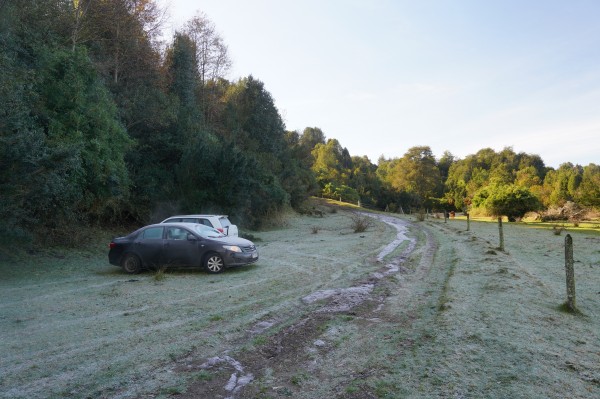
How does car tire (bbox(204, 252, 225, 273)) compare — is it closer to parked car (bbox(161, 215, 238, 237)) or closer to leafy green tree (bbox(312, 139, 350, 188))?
parked car (bbox(161, 215, 238, 237))

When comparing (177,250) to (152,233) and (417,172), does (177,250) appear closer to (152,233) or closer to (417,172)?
(152,233)

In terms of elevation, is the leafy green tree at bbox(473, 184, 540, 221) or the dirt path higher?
the leafy green tree at bbox(473, 184, 540, 221)

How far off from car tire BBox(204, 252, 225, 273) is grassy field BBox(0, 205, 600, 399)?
1.01 feet

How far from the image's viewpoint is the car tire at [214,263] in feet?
40.2

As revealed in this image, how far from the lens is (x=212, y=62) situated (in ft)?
128

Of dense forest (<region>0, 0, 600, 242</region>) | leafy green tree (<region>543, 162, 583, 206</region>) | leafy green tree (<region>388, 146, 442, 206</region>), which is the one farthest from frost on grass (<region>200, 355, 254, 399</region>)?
leafy green tree (<region>388, 146, 442, 206</region>)

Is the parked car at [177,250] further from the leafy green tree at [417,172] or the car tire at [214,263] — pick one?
the leafy green tree at [417,172]

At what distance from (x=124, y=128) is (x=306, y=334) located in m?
17.1

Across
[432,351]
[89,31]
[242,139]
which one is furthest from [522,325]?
[242,139]

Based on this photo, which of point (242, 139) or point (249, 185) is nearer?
point (249, 185)

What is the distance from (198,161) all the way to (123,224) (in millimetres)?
5402

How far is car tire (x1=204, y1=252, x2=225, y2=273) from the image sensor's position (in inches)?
482

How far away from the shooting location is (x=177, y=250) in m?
12.4

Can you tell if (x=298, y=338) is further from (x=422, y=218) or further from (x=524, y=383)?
(x=422, y=218)
